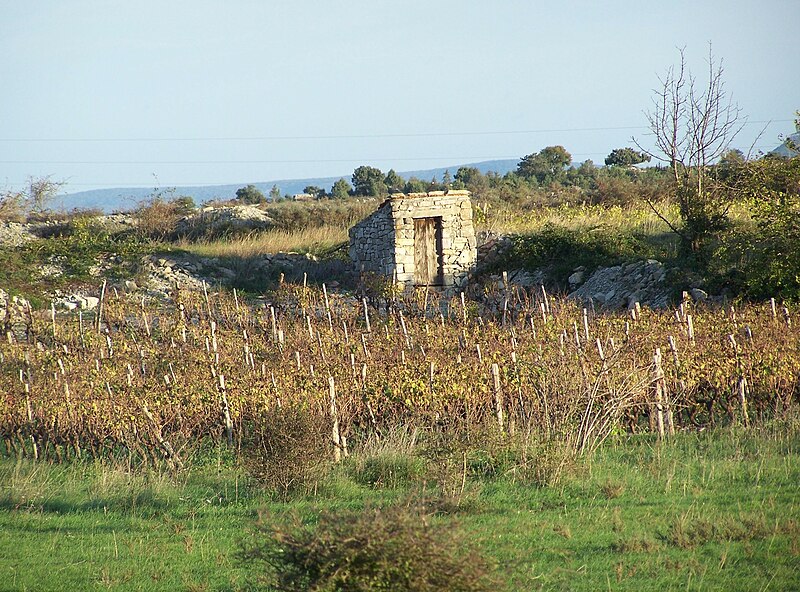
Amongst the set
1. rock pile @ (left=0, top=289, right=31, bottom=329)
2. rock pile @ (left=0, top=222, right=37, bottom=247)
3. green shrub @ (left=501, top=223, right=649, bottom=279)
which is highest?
rock pile @ (left=0, top=222, right=37, bottom=247)

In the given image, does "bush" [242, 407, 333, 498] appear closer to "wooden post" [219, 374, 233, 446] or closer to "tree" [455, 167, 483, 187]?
"wooden post" [219, 374, 233, 446]

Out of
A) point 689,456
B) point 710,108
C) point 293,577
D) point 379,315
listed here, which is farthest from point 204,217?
point 293,577

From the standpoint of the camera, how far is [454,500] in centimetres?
706

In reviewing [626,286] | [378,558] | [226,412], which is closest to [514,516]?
[378,558]

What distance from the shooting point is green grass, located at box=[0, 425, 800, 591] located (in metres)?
5.77

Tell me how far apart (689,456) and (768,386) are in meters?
2.22

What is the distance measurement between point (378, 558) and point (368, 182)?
5706cm

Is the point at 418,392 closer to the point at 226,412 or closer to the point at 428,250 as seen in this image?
the point at 226,412

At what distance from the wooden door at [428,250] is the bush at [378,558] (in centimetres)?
1682

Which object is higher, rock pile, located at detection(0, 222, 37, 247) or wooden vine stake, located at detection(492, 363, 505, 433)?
rock pile, located at detection(0, 222, 37, 247)

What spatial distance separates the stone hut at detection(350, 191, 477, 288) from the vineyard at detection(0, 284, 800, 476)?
841 centimetres

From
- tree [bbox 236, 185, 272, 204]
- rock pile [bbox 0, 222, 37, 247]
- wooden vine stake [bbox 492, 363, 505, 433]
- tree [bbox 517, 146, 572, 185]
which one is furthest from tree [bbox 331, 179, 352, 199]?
wooden vine stake [bbox 492, 363, 505, 433]

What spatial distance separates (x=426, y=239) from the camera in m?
21.1

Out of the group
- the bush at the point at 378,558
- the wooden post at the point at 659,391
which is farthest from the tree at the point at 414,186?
the bush at the point at 378,558
